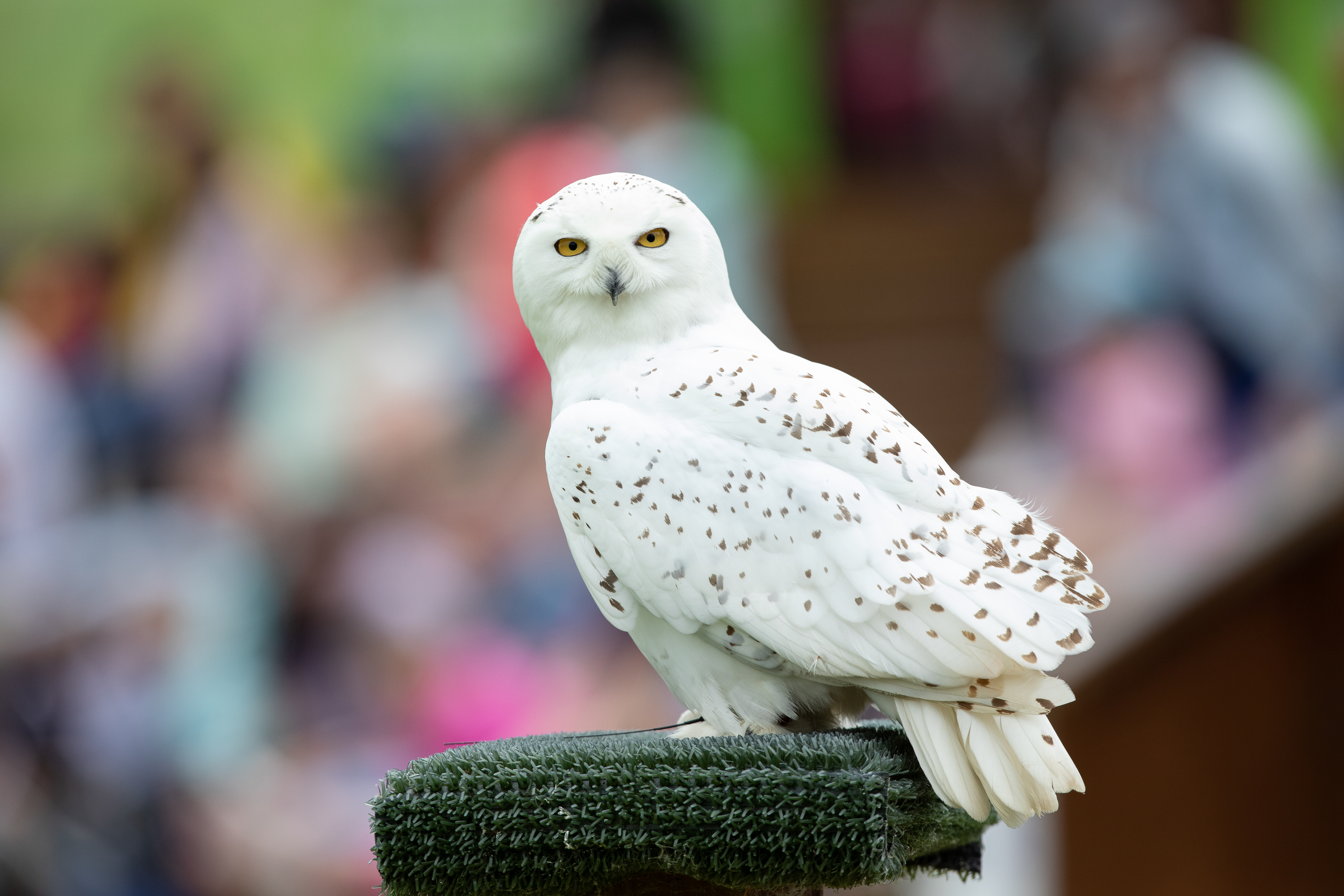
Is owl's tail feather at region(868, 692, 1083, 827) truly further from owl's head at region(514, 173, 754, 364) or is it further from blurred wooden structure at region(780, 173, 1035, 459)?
blurred wooden structure at region(780, 173, 1035, 459)

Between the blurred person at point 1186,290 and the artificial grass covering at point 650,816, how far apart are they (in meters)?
3.32

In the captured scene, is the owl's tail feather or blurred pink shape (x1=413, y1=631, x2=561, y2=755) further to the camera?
blurred pink shape (x1=413, y1=631, x2=561, y2=755)

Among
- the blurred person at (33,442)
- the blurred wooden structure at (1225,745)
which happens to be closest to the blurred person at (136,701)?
the blurred person at (33,442)

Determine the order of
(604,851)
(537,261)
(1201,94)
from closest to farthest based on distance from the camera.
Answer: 1. (604,851)
2. (537,261)
3. (1201,94)

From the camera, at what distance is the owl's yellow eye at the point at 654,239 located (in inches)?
80.7

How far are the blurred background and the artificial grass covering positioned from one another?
227 centimetres

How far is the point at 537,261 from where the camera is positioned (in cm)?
208

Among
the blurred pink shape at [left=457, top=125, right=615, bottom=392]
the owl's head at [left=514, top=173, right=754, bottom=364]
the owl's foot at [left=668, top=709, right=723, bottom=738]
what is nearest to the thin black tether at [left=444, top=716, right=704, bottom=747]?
the owl's foot at [left=668, top=709, right=723, bottom=738]

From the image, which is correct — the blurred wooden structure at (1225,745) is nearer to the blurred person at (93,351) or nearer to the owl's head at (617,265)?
the owl's head at (617,265)

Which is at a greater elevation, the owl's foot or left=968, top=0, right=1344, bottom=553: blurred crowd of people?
left=968, top=0, right=1344, bottom=553: blurred crowd of people

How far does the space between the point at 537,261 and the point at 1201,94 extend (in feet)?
12.6

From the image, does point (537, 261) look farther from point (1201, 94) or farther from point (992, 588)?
point (1201, 94)

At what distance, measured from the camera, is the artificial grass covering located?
1.75 meters

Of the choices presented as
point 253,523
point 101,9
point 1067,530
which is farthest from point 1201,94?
point 101,9
